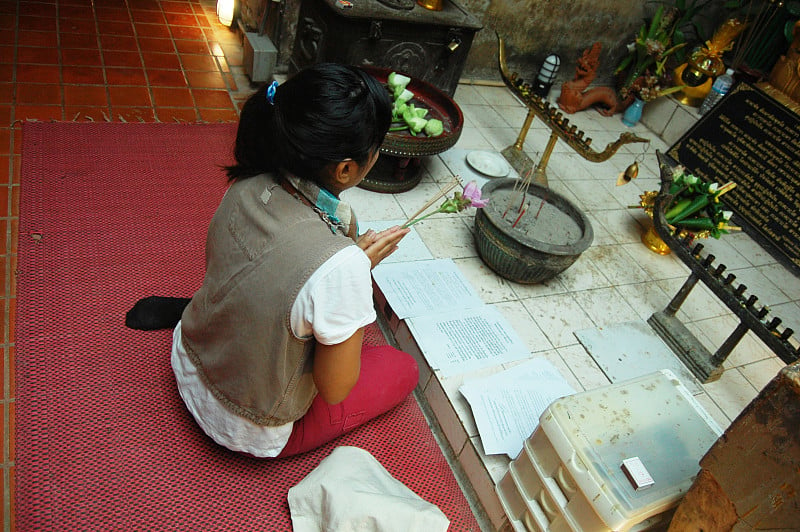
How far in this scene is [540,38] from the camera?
4.93m

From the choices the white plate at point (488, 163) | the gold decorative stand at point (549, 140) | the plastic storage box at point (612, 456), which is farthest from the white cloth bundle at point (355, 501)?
the white plate at point (488, 163)

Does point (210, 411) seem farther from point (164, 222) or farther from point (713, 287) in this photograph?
point (713, 287)

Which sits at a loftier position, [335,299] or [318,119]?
[318,119]

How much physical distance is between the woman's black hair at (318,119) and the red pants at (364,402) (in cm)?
84

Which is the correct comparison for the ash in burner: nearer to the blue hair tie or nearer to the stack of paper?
the stack of paper

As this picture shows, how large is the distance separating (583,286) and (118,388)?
230 cm

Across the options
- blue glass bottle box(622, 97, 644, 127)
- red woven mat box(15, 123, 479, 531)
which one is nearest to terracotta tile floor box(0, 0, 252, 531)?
red woven mat box(15, 123, 479, 531)

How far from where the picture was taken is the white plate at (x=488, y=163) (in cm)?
367

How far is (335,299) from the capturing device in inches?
49.3

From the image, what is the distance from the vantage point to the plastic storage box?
1.45 m

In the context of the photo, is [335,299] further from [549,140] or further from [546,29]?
[546,29]

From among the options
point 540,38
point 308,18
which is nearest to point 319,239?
point 308,18

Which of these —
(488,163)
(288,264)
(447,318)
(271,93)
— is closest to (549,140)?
(488,163)

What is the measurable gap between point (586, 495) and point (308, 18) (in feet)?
11.2
